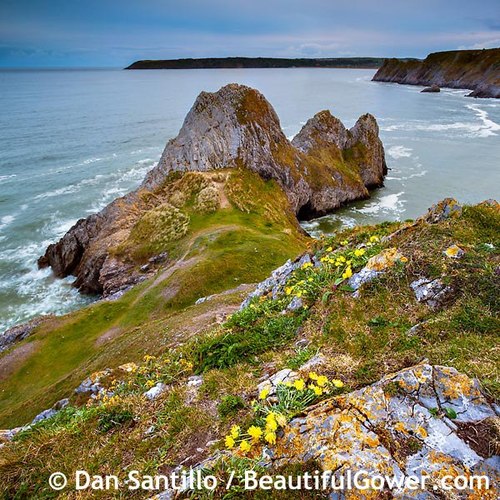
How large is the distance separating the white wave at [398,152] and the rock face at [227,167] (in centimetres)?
1192

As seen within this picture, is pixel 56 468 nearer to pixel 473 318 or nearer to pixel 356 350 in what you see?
pixel 356 350

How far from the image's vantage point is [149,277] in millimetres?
34688

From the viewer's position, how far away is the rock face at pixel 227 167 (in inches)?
1564

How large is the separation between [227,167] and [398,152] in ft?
160

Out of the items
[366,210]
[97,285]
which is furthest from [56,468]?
[366,210]

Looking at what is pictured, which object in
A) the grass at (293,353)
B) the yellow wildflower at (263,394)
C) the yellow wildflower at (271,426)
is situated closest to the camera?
the yellow wildflower at (271,426)

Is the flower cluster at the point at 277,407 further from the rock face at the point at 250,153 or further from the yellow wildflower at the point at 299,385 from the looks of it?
the rock face at the point at 250,153

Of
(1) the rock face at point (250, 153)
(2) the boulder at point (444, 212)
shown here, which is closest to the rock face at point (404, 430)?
(2) the boulder at point (444, 212)

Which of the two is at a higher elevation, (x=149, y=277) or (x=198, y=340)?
(x=198, y=340)

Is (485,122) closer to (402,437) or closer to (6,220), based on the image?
(6,220)

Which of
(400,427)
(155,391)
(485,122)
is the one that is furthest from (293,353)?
(485,122)

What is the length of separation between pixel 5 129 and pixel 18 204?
195 feet

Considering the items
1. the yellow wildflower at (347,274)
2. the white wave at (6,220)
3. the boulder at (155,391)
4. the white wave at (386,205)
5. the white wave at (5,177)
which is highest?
the yellow wildflower at (347,274)

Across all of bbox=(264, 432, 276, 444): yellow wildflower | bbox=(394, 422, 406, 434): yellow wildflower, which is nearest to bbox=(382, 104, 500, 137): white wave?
bbox=(394, 422, 406, 434): yellow wildflower
